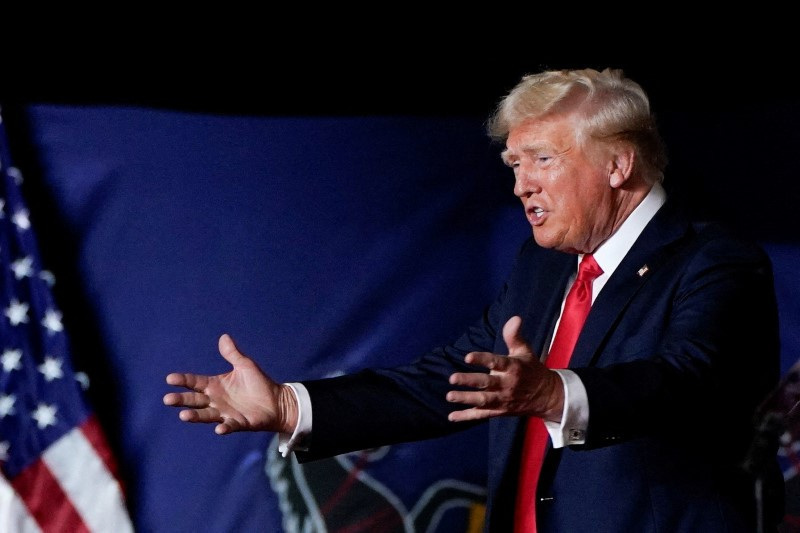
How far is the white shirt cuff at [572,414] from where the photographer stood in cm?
151

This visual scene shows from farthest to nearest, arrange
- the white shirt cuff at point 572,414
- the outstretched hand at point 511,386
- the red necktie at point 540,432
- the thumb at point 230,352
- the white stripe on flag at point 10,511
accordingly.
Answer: the white stripe on flag at point 10,511, the red necktie at point 540,432, the thumb at point 230,352, the white shirt cuff at point 572,414, the outstretched hand at point 511,386

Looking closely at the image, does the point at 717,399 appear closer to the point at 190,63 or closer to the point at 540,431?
the point at 540,431

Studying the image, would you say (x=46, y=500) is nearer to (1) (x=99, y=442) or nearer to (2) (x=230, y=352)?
(1) (x=99, y=442)

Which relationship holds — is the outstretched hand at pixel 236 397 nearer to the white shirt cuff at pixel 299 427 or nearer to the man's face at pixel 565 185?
the white shirt cuff at pixel 299 427

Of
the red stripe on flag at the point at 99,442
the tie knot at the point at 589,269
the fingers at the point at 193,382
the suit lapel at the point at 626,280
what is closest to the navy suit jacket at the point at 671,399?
the suit lapel at the point at 626,280

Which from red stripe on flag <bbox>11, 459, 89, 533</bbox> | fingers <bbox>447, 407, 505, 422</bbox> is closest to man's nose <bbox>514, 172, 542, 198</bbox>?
fingers <bbox>447, 407, 505, 422</bbox>

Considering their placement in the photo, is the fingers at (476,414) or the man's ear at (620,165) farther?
the man's ear at (620,165)

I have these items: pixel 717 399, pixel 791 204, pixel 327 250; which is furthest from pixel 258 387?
pixel 791 204

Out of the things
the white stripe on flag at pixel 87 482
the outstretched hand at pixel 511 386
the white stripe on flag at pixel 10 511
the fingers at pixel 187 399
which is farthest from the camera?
the white stripe on flag at pixel 87 482

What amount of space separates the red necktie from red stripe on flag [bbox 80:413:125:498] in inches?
49.1

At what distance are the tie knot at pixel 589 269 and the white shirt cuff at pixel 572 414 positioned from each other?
0.52 m

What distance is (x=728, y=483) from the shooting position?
5.90 feet

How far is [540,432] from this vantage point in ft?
6.40

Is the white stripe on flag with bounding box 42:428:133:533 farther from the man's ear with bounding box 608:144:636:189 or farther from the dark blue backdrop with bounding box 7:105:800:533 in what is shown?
the man's ear with bounding box 608:144:636:189
